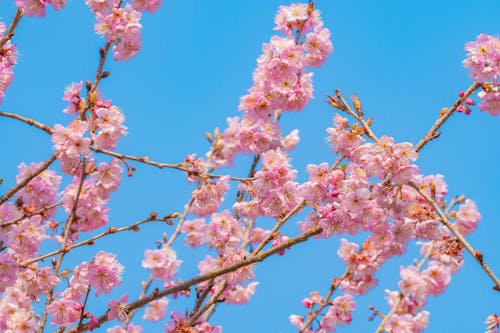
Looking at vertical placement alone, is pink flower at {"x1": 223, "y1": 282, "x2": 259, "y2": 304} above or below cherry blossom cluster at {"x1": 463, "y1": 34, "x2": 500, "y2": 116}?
above

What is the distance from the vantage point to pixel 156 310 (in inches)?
366

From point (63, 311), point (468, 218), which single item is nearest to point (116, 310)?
point (63, 311)

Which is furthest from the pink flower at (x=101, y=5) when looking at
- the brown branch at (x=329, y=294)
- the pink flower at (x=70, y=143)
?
the brown branch at (x=329, y=294)

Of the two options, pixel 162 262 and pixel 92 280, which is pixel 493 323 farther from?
pixel 162 262

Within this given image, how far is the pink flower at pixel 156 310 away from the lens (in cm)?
929

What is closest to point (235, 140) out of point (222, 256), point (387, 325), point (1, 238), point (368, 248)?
point (222, 256)

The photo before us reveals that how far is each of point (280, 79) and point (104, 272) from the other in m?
2.18

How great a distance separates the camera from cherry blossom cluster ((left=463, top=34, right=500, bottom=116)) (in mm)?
4840

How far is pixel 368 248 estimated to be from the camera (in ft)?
20.1

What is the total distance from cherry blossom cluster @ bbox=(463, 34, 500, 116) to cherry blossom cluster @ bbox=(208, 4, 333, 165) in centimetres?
141

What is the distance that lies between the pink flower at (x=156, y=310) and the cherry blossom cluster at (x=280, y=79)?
4.11m

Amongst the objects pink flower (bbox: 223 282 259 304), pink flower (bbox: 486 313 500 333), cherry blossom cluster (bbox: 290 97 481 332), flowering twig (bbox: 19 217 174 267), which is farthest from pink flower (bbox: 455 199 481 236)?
flowering twig (bbox: 19 217 174 267)

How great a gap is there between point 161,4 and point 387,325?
4183 mm

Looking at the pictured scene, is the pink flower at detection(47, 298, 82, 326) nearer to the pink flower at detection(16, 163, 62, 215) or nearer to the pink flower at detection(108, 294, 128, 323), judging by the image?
the pink flower at detection(108, 294, 128, 323)
